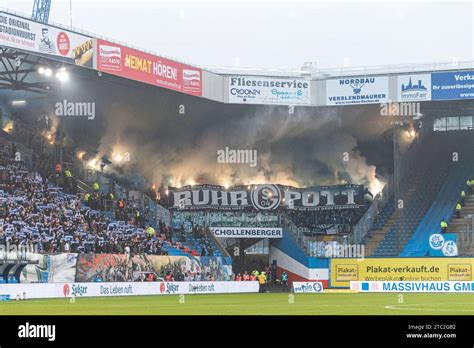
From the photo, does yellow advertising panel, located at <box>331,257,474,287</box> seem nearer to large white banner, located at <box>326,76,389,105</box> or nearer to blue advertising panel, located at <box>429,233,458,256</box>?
blue advertising panel, located at <box>429,233,458,256</box>

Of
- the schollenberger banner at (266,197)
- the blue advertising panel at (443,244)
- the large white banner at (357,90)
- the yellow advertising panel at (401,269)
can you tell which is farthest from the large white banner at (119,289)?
the large white banner at (357,90)

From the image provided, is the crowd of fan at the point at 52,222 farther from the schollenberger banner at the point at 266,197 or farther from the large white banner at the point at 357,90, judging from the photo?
the large white banner at the point at 357,90

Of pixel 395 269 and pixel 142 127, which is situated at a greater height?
pixel 142 127

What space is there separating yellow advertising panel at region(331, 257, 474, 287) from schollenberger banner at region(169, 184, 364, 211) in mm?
9470

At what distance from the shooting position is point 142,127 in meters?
74.0

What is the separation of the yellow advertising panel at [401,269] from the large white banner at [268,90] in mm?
Result: 12002

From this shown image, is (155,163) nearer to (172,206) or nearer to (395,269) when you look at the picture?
(172,206)

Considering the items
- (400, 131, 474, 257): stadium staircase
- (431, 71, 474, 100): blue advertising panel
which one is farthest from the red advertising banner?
(400, 131, 474, 257): stadium staircase

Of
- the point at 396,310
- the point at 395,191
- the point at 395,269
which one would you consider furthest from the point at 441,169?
the point at 396,310

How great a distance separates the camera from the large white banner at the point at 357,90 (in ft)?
229
